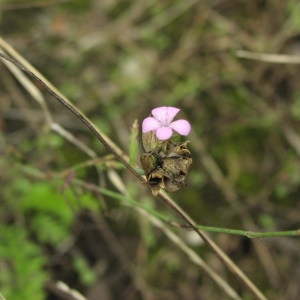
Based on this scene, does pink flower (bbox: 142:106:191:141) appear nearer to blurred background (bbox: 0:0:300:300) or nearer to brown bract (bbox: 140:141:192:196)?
brown bract (bbox: 140:141:192:196)

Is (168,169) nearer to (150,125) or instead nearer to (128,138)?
(150,125)

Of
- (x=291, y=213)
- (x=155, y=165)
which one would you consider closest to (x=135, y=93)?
A: (x=291, y=213)

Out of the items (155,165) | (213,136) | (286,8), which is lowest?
(155,165)

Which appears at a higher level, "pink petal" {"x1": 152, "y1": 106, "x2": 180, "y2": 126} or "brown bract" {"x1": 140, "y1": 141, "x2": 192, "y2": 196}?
"pink petal" {"x1": 152, "y1": 106, "x2": 180, "y2": 126}

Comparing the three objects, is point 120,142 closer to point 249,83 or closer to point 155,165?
point 249,83

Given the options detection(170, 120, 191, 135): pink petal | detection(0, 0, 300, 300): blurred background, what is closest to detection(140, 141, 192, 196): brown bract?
detection(170, 120, 191, 135): pink petal

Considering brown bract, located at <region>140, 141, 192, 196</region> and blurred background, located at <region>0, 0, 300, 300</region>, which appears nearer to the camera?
brown bract, located at <region>140, 141, 192, 196</region>
